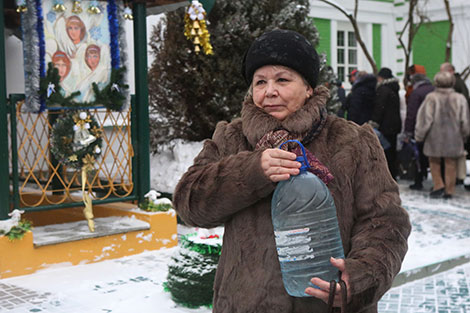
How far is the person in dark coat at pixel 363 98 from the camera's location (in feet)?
34.6

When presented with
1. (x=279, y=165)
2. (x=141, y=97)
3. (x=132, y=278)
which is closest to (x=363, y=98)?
Answer: (x=141, y=97)

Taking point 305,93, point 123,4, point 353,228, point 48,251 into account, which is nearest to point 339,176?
point 353,228

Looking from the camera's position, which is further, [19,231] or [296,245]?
[19,231]

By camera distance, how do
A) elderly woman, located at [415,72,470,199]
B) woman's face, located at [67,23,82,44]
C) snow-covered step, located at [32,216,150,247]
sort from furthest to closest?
elderly woman, located at [415,72,470,199] < woman's face, located at [67,23,82,44] < snow-covered step, located at [32,216,150,247]

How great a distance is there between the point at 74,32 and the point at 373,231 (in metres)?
4.55

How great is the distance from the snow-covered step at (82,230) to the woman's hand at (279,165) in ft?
12.9

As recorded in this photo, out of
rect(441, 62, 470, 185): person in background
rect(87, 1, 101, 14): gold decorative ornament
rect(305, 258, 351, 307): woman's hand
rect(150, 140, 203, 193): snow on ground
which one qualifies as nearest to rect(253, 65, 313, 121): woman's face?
rect(305, 258, 351, 307): woman's hand

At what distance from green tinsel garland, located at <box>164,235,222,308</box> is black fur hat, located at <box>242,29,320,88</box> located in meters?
2.37

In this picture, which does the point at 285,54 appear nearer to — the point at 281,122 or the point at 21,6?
the point at 281,122

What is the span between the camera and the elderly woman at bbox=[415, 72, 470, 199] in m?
9.60

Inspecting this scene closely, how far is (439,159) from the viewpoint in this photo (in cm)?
990

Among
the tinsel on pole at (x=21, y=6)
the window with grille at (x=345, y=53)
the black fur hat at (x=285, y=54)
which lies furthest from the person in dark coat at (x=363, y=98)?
the window with grille at (x=345, y=53)

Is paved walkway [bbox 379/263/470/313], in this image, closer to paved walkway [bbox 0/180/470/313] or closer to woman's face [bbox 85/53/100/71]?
paved walkway [bbox 0/180/470/313]

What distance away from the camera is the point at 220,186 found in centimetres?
208
